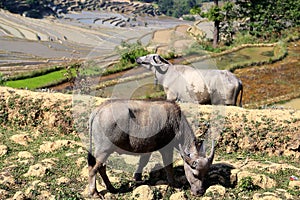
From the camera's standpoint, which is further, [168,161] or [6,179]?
[6,179]

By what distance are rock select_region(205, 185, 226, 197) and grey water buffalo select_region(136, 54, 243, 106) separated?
174 inches

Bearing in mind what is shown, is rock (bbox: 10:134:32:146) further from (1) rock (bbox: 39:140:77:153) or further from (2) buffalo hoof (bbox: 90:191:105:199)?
(2) buffalo hoof (bbox: 90:191:105:199)

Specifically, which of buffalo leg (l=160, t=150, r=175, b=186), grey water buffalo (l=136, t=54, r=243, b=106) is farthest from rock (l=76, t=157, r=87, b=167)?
grey water buffalo (l=136, t=54, r=243, b=106)

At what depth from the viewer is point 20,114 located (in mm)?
12289

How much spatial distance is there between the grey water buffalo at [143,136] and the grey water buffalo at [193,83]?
13.2ft

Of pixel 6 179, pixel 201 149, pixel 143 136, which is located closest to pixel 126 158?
pixel 143 136

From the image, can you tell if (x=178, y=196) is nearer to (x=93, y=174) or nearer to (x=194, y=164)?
(x=194, y=164)

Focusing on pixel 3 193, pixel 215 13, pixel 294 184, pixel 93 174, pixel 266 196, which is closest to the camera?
pixel 266 196

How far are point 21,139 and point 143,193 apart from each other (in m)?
4.47

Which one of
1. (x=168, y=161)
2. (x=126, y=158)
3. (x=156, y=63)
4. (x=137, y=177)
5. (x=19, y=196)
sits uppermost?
(x=156, y=63)

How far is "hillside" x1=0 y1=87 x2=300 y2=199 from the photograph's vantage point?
8320 millimetres

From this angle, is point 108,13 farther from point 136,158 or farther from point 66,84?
point 136,158

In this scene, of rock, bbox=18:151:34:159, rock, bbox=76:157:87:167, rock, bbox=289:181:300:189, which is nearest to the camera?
rock, bbox=289:181:300:189

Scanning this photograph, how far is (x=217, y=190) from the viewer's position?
816 cm
